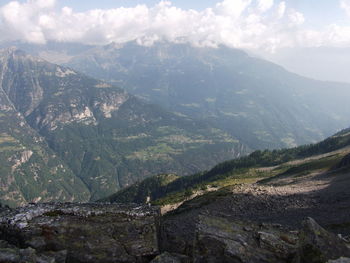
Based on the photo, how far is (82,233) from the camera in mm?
19484

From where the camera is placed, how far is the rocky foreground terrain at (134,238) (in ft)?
59.1

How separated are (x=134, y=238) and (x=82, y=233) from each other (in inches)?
130

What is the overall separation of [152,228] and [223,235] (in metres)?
4.72

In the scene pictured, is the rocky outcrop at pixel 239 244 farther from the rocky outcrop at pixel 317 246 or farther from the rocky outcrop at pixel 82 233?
the rocky outcrop at pixel 82 233

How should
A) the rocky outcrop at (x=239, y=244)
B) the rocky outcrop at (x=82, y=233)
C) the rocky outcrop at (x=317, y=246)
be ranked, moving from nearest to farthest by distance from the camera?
the rocky outcrop at (x=317, y=246), the rocky outcrop at (x=239, y=244), the rocky outcrop at (x=82, y=233)

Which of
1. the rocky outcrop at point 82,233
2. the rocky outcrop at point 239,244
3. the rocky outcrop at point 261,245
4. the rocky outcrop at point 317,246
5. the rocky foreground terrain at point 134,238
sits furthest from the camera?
the rocky outcrop at point 82,233

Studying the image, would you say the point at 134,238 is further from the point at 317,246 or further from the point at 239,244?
the point at 317,246

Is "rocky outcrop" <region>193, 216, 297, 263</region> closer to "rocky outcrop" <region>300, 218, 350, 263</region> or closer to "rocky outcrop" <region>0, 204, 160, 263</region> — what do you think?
"rocky outcrop" <region>300, 218, 350, 263</region>

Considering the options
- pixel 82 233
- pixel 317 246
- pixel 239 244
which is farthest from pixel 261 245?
pixel 82 233

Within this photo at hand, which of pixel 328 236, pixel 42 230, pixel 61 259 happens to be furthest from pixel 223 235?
pixel 42 230

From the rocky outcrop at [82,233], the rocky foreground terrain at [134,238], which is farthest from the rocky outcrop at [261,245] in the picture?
the rocky outcrop at [82,233]

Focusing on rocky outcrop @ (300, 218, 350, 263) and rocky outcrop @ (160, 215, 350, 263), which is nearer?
rocky outcrop @ (300, 218, 350, 263)

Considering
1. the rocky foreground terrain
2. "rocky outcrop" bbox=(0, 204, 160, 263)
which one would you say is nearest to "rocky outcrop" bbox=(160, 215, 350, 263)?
the rocky foreground terrain

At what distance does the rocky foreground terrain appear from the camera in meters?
18.0
